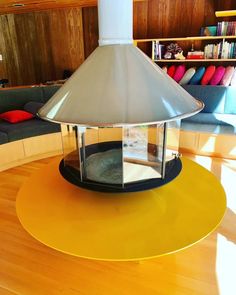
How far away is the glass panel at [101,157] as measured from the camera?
164 cm

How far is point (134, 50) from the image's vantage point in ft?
4.70

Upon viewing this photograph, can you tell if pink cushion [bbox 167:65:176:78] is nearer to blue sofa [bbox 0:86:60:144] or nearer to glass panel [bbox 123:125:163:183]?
blue sofa [bbox 0:86:60:144]

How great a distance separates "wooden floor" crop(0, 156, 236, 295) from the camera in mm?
1576

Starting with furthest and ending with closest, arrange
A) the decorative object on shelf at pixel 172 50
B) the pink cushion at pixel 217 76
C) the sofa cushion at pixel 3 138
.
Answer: the decorative object on shelf at pixel 172 50, the pink cushion at pixel 217 76, the sofa cushion at pixel 3 138

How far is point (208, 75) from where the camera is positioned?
3881mm

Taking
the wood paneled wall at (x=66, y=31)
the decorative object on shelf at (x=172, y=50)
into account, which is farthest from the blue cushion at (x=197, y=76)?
the wood paneled wall at (x=66, y=31)

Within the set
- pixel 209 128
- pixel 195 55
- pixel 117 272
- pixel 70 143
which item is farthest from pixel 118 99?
pixel 195 55

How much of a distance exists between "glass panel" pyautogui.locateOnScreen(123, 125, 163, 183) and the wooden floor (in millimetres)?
652

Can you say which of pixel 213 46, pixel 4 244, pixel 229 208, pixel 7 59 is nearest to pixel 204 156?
pixel 229 208

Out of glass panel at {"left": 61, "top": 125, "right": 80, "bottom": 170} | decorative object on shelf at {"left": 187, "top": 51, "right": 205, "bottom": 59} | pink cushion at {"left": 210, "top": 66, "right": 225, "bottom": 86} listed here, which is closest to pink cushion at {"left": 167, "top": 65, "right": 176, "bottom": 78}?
decorative object on shelf at {"left": 187, "top": 51, "right": 205, "bottom": 59}

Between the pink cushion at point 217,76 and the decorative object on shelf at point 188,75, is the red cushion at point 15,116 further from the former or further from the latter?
the pink cushion at point 217,76

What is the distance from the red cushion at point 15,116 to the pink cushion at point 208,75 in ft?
8.73

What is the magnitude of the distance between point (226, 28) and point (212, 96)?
0.96 meters

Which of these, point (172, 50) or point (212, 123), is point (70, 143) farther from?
point (172, 50)
